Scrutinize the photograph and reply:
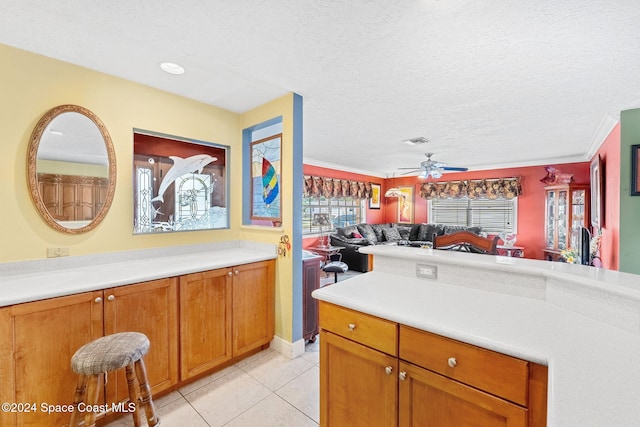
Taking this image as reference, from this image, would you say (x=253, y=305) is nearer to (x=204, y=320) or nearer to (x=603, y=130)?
(x=204, y=320)

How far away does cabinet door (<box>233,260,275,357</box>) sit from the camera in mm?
2344

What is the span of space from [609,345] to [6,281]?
293 cm

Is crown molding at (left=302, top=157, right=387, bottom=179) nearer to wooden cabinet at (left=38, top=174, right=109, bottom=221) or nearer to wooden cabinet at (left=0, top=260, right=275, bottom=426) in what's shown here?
wooden cabinet at (left=0, top=260, right=275, bottom=426)

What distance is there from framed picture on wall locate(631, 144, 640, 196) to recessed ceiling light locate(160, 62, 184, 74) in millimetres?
4297

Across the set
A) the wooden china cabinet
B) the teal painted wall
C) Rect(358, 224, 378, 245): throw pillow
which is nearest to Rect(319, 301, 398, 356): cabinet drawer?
the teal painted wall

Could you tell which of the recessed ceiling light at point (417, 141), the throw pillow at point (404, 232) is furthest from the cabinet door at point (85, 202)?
the throw pillow at point (404, 232)

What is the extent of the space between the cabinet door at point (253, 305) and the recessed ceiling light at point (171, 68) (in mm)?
1631

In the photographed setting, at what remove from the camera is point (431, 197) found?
25.4 feet

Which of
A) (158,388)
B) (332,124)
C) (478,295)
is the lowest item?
(158,388)

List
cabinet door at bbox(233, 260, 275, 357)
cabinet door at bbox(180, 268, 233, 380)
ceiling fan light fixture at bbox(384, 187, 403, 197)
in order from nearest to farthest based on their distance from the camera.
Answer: cabinet door at bbox(180, 268, 233, 380), cabinet door at bbox(233, 260, 275, 357), ceiling fan light fixture at bbox(384, 187, 403, 197)

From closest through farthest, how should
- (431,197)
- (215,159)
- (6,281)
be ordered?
(6,281) < (215,159) < (431,197)

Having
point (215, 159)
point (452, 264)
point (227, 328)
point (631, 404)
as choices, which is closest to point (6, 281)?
point (227, 328)

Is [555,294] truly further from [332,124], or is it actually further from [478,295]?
[332,124]

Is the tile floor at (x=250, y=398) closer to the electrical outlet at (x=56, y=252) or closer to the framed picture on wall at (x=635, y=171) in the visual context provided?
the electrical outlet at (x=56, y=252)
